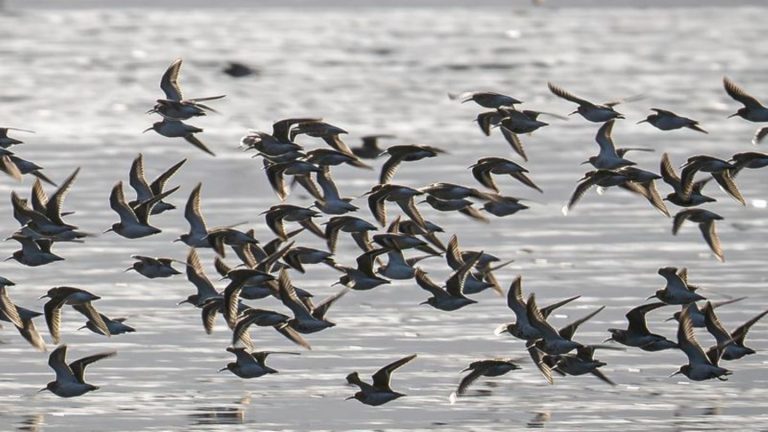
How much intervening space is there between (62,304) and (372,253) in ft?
10.9

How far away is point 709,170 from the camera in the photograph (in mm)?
21141

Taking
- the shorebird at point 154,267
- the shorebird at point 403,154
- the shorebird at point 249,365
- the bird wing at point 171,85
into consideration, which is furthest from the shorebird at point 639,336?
the bird wing at point 171,85

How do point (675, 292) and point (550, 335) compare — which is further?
point (675, 292)

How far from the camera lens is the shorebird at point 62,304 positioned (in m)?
21.0

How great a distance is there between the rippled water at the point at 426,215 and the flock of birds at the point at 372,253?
512 mm

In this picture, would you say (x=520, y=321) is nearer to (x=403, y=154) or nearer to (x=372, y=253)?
(x=372, y=253)

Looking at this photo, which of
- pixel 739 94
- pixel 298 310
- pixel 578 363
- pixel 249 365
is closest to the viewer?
pixel 578 363

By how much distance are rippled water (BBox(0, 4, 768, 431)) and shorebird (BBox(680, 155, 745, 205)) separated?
81.1 inches

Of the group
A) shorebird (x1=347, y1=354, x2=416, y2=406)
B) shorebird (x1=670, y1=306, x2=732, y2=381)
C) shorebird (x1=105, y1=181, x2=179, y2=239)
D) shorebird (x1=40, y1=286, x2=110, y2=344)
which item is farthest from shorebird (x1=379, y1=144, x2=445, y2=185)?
shorebird (x1=40, y1=286, x2=110, y2=344)

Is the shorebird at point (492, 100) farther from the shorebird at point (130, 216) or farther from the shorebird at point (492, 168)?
the shorebird at point (130, 216)

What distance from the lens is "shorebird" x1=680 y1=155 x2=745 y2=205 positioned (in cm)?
2119

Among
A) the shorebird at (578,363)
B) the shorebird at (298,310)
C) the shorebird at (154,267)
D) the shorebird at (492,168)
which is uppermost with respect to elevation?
the shorebird at (492,168)

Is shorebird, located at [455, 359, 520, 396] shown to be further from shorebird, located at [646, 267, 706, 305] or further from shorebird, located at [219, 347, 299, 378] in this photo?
shorebird, located at [219, 347, 299, 378]

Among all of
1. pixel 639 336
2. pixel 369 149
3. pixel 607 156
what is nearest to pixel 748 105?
pixel 607 156
